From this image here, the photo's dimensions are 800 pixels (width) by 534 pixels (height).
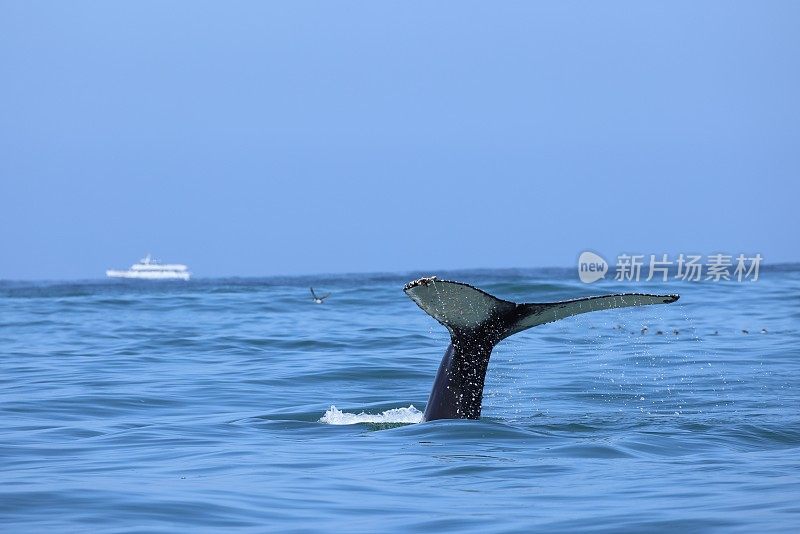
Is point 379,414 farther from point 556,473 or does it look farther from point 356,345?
point 356,345

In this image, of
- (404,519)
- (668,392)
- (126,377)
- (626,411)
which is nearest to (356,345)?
(126,377)

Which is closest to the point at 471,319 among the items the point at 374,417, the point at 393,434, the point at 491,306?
the point at 491,306

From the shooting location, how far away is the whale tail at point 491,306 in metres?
8.46

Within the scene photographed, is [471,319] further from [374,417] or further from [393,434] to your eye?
[374,417]

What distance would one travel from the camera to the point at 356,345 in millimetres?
20594

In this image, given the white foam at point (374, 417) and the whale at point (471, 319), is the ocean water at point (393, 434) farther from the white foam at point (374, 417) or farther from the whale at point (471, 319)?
the whale at point (471, 319)

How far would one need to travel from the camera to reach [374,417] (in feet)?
38.6

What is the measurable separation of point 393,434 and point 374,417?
57.7 inches

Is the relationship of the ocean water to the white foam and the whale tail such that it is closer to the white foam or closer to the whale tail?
the white foam

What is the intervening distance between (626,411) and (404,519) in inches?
228

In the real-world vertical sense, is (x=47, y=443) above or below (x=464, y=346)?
below

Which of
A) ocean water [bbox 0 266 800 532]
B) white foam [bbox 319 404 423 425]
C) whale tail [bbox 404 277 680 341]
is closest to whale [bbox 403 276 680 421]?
whale tail [bbox 404 277 680 341]

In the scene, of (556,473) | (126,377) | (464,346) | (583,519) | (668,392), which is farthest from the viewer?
(126,377)

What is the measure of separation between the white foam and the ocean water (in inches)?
1.7
